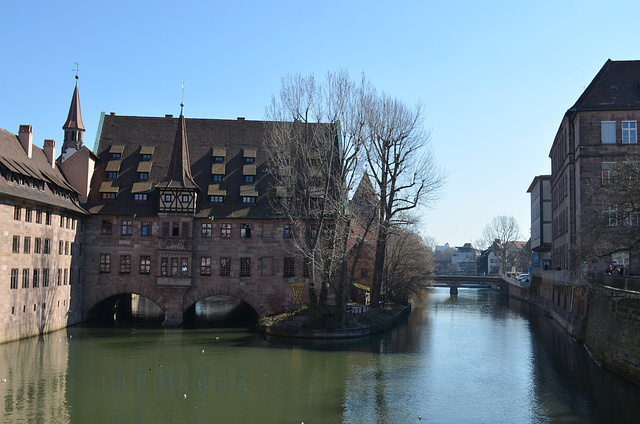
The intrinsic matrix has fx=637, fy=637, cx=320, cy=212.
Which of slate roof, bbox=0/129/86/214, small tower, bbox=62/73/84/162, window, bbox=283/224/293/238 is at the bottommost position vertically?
window, bbox=283/224/293/238

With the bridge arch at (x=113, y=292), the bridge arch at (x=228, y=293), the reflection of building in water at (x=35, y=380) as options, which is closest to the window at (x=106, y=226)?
the bridge arch at (x=113, y=292)

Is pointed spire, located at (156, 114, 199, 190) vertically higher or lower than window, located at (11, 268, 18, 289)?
higher

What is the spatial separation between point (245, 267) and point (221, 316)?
9.13 metres

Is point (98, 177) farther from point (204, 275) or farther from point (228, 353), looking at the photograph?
point (228, 353)

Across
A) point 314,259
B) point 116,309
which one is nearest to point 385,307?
point 314,259

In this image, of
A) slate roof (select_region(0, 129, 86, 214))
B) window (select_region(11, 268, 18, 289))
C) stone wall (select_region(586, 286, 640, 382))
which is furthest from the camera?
window (select_region(11, 268, 18, 289))

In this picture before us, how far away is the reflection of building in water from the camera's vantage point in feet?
66.7

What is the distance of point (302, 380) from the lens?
26.2 m

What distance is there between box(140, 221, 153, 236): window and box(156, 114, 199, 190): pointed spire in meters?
2.78

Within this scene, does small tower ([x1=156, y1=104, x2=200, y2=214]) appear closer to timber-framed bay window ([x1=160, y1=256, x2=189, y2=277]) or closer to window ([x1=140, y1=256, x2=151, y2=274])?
timber-framed bay window ([x1=160, y1=256, x2=189, y2=277])

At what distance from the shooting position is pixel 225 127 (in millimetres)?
49188

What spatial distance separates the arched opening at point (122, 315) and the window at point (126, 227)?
5.92 meters

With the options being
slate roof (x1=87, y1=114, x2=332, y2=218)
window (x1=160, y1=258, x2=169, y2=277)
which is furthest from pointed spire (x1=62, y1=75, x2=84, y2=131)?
window (x1=160, y1=258, x2=169, y2=277)

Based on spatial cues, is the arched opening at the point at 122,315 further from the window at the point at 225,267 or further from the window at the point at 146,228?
the window at the point at 146,228
